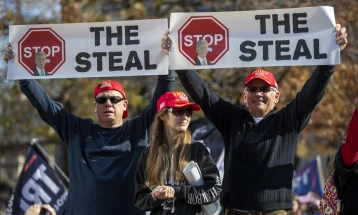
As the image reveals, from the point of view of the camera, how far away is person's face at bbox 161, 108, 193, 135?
Answer: 19.7 feet

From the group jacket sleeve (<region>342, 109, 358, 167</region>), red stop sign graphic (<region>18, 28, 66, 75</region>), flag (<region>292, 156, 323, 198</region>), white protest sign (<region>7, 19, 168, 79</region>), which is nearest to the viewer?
jacket sleeve (<region>342, 109, 358, 167</region>)

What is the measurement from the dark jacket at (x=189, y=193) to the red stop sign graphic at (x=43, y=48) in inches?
48.0

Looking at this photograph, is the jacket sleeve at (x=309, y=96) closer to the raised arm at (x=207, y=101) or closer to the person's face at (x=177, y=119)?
the raised arm at (x=207, y=101)

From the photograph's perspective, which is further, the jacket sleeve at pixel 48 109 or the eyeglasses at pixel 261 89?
the jacket sleeve at pixel 48 109

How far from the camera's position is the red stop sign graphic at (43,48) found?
6543 mm

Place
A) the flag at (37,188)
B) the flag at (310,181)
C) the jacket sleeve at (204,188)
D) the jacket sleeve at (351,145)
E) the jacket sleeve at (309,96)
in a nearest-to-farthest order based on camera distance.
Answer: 1. the jacket sleeve at (351,145)
2. the jacket sleeve at (204,188)
3. the jacket sleeve at (309,96)
4. the flag at (37,188)
5. the flag at (310,181)

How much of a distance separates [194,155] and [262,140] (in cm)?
51

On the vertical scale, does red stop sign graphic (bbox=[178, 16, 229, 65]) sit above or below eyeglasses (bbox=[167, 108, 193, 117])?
above

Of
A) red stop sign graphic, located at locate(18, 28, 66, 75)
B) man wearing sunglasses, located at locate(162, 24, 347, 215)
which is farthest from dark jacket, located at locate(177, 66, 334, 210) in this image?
red stop sign graphic, located at locate(18, 28, 66, 75)

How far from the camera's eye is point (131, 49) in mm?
6438

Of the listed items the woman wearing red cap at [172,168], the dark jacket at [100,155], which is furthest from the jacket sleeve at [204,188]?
the dark jacket at [100,155]

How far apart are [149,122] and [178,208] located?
980 mm

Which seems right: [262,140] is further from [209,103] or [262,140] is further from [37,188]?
[37,188]

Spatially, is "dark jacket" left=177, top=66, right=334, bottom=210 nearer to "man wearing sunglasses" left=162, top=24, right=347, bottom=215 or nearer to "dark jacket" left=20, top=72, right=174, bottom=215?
"man wearing sunglasses" left=162, top=24, right=347, bottom=215
